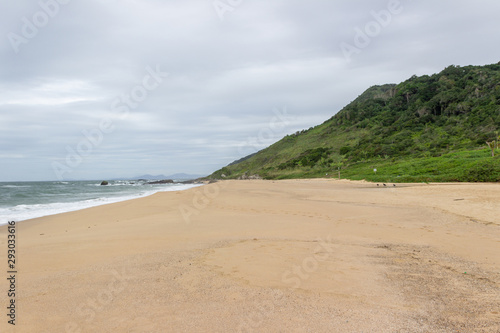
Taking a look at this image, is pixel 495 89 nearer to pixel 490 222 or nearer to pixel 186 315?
pixel 490 222

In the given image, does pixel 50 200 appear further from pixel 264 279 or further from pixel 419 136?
pixel 419 136

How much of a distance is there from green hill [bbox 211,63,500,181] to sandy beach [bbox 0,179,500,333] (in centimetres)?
2291

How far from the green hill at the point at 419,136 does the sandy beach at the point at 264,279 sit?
75.2 ft

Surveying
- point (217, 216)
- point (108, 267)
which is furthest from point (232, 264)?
point (217, 216)

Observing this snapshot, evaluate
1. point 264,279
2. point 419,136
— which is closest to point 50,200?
point 264,279

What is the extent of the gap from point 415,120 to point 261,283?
7705cm

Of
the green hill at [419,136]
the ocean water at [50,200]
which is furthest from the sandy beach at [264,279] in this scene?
the green hill at [419,136]

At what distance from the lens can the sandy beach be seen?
3.66m

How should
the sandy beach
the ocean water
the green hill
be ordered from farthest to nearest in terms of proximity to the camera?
1. the green hill
2. the ocean water
3. the sandy beach

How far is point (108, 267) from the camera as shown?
5879 millimetres

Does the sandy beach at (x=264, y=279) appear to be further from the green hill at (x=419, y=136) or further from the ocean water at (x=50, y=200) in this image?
the green hill at (x=419, y=136)

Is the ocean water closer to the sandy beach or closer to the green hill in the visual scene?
the sandy beach

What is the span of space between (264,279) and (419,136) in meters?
64.9

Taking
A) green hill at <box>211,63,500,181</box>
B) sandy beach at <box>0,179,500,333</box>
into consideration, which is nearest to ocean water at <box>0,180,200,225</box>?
sandy beach at <box>0,179,500,333</box>
